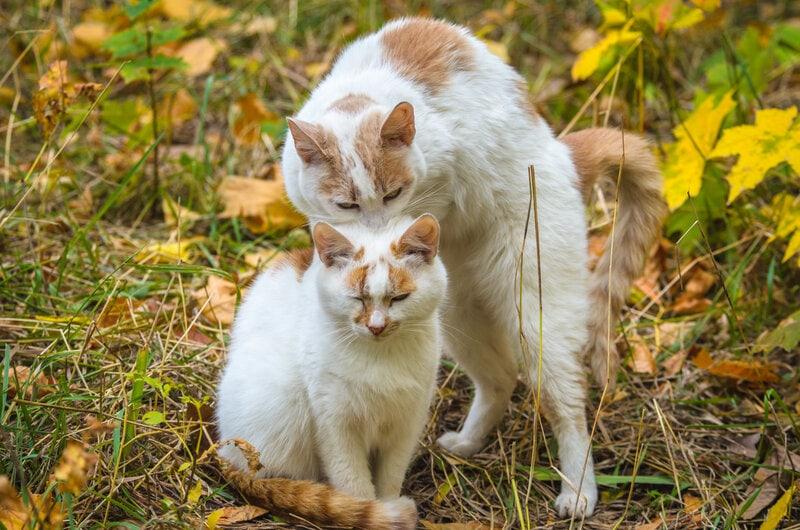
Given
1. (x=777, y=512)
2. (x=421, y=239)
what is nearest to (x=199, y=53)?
(x=421, y=239)

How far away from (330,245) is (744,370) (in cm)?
168

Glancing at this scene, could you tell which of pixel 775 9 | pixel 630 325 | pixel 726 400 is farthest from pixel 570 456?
pixel 775 9

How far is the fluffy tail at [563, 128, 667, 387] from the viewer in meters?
2.97

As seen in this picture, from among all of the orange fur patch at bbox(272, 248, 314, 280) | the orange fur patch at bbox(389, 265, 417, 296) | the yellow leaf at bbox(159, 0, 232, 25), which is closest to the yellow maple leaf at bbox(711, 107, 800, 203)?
the orange fur patch at bbox(389, 265, 417, 296)

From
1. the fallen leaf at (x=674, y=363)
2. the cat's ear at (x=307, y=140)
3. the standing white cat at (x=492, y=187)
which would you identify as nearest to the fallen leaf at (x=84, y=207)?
the standing white cat at (x=492, y=187)

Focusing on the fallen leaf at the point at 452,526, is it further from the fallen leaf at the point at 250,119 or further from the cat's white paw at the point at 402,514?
the fallen leaf at the point at 250,119

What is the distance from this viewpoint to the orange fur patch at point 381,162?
99.4 inches

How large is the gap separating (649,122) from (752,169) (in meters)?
1.83

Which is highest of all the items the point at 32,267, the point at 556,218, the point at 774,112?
the point at 774,112

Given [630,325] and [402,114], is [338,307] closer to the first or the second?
[402,114]

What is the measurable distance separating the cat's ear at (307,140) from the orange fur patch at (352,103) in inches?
6.1

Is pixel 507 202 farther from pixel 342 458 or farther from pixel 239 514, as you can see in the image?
pixel 239 514

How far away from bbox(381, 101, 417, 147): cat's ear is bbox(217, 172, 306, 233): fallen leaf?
1299mm

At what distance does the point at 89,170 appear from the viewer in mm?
4191
